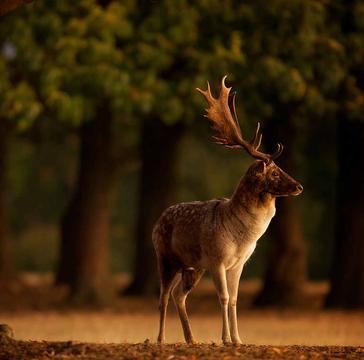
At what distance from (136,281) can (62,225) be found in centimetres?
257

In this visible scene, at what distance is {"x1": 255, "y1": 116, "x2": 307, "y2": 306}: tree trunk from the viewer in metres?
25.8

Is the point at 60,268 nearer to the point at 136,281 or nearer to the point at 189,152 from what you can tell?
the point at 136,281

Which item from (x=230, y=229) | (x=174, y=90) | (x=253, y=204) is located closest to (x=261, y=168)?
(x=253, y=204)

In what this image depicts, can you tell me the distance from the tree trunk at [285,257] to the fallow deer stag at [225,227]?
45.8 ft

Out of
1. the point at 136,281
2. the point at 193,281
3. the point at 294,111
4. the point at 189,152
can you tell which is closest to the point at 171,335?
the point at 193,281

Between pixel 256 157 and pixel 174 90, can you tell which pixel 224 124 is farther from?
pixel 174 90

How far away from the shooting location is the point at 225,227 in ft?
36.6

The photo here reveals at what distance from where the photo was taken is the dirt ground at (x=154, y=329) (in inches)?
394

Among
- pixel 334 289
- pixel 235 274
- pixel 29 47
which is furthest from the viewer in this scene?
pixel 334 289

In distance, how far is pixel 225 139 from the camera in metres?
11.5

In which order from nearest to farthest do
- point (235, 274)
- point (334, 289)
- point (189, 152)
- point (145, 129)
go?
1. point (235, 274)
2. point (334, 289)
3. point (145, 129)
4. point (189, 152)

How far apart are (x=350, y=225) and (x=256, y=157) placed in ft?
44.1

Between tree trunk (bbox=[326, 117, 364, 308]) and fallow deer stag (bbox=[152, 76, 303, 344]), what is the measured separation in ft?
41.0

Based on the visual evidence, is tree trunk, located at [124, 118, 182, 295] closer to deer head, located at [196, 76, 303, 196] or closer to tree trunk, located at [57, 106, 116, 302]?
tree trunk, located at [57, 106, 116, 302]
